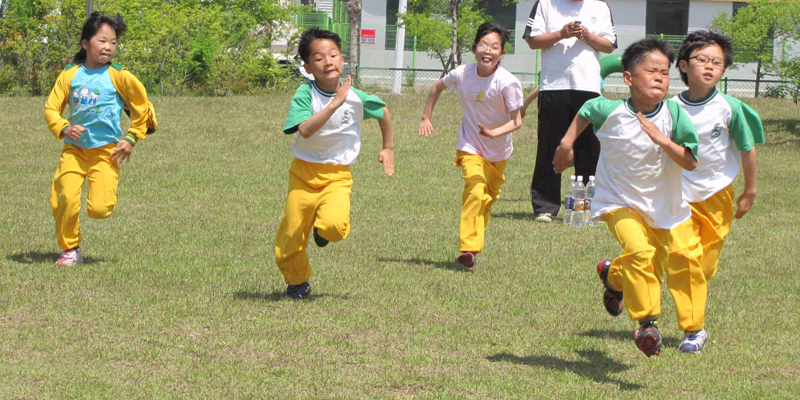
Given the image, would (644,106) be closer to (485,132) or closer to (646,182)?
(646,182)

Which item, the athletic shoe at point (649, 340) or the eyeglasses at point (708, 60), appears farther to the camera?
the eyeglasses at point (708, 60)

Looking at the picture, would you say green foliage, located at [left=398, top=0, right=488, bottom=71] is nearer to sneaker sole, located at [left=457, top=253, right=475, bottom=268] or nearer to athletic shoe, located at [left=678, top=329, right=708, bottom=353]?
sneaker sole, located at [left=457, top=253, right=475, bottom=268]

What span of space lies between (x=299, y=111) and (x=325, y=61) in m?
0.36

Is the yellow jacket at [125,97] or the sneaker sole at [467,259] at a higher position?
the yellow jacket at [125,97]

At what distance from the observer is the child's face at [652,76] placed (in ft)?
19.9

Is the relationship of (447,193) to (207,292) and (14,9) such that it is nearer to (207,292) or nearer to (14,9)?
(207,292)

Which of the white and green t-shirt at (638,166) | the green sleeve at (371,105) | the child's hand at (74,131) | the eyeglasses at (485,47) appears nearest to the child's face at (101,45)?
the child's hand at (74,131)

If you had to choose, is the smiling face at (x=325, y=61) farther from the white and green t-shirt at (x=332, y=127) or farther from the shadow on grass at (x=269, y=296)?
the shadow on grass at (x=269, y=296)

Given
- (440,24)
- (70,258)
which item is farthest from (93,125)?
(440,24)

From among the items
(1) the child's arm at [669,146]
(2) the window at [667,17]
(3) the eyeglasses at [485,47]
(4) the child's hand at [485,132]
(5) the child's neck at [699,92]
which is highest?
(2) the window at [667,17]

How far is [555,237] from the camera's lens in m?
10.8

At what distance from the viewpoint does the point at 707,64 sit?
21.6ft

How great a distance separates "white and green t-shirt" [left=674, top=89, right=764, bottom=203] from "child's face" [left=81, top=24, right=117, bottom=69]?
428 centimetres

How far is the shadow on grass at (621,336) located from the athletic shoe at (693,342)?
16cm
